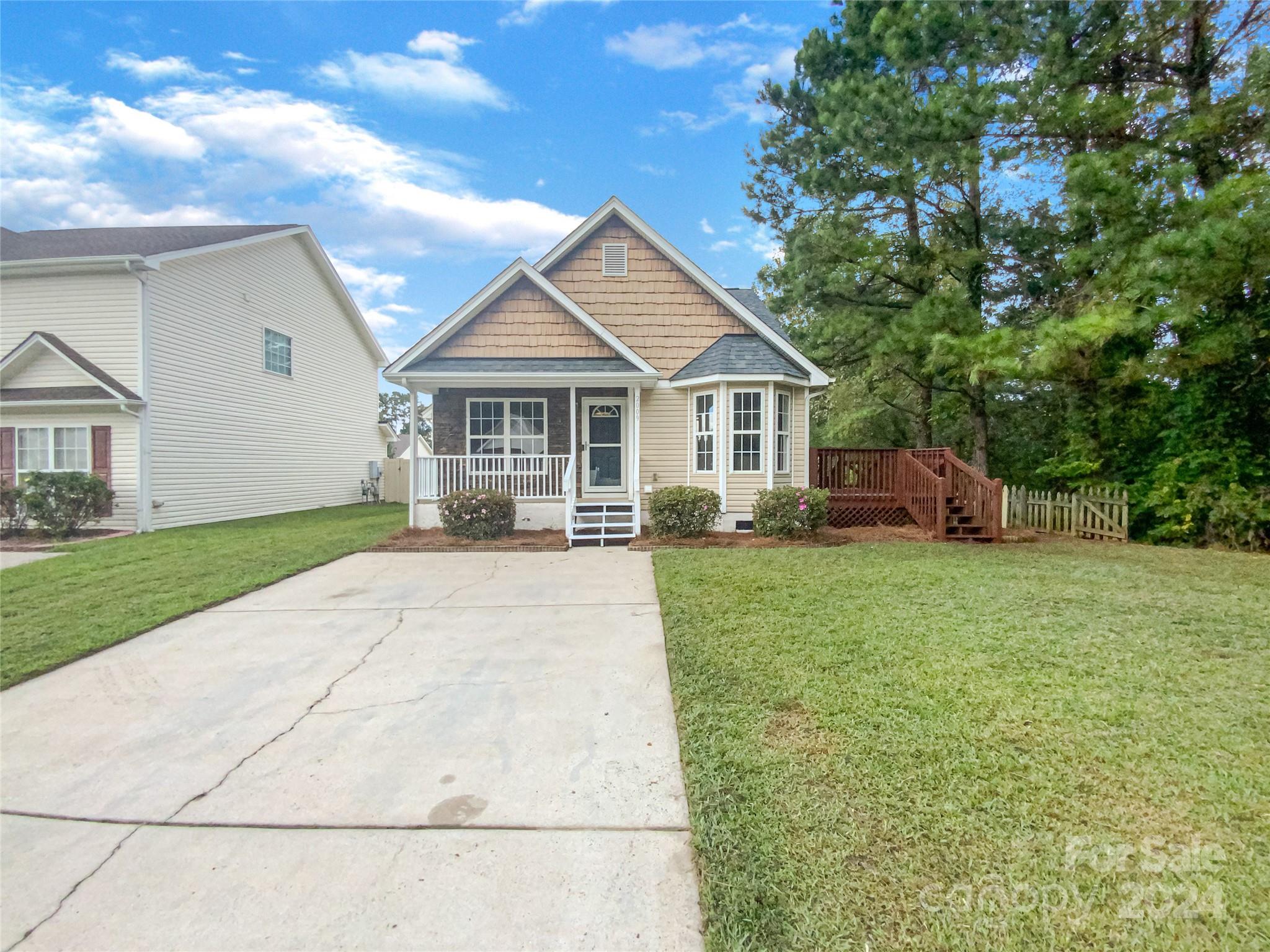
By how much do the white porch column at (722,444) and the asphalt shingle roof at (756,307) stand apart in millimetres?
2362

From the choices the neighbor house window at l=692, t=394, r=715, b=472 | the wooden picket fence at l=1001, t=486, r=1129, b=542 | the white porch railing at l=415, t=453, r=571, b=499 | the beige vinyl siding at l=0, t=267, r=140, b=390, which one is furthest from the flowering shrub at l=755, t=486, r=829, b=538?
the beige vinyl siding at l=0, t=267, r=140, b=390

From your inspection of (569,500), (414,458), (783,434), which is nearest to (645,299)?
(783,434)

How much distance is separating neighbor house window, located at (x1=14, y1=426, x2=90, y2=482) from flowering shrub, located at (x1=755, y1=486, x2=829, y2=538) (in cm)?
1370

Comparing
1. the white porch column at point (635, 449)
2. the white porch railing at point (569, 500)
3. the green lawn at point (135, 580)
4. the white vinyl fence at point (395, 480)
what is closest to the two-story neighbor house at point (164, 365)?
the green lawn at point (135, 580)

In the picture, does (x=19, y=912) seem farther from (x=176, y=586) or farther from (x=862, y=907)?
(x=176, y=586)

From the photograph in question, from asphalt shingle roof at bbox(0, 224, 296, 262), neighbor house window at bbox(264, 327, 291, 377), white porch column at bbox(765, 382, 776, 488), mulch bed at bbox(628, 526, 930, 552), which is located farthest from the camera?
neighbor house window at bbox(264, 327, 291, 377)

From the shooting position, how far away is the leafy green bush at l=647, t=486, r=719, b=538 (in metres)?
9.92

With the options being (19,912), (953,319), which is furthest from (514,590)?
(953,319)

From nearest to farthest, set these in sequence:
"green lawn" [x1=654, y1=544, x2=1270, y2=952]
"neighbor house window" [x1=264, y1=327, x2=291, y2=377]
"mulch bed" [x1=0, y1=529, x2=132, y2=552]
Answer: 1. "green lawn" [x1=654, y1=544, x2=1270, y2=952]
2. "mulch bed" [x1=0, y1=529, x2=132, y2=552]
3. "neighbor house window" [x1=264, y1=327, x2=291, y2=377]

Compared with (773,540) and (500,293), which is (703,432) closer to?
(773,540)

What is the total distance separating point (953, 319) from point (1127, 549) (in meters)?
5.03

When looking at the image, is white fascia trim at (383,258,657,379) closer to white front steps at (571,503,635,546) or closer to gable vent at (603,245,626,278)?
gable vent at (603,245,626,278)

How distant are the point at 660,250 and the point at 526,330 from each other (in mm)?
3473

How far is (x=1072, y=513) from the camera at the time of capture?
11164 mm
